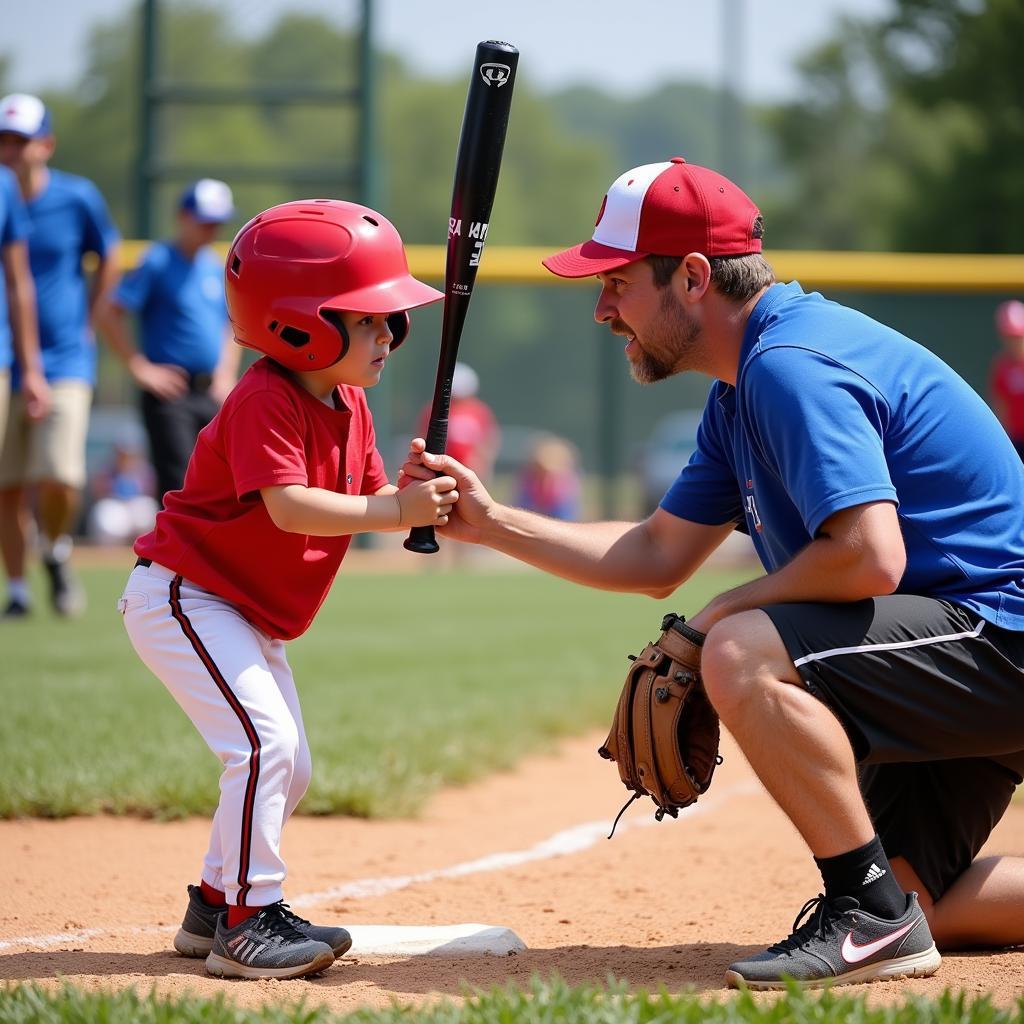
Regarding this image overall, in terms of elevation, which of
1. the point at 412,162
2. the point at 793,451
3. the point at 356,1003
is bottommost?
the point at 412,162

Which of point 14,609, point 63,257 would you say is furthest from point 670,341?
point 14,609

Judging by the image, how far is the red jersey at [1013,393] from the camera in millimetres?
11664

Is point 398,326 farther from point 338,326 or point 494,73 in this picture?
Answer: point 494,73

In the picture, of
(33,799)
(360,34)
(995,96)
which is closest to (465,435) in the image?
(360,34)

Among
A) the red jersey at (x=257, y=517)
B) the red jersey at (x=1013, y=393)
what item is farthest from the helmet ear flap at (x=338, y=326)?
the red jersey at (x=1013, y=393)

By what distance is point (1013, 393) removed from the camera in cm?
1170

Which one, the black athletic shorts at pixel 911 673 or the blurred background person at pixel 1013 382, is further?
the blurred background person at pixel 1013 382

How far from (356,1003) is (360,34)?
14.2 metres

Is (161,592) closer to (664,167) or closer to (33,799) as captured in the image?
(664,167)

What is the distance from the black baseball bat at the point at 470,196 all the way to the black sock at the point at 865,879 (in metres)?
1.26

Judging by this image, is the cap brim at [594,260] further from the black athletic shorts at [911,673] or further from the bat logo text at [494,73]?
the black athletic shorts at [911,673]

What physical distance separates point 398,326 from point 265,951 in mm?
1500

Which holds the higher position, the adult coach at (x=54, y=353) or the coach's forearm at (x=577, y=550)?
the coach's forearm at (x=577, y=550)

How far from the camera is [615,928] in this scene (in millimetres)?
3689
